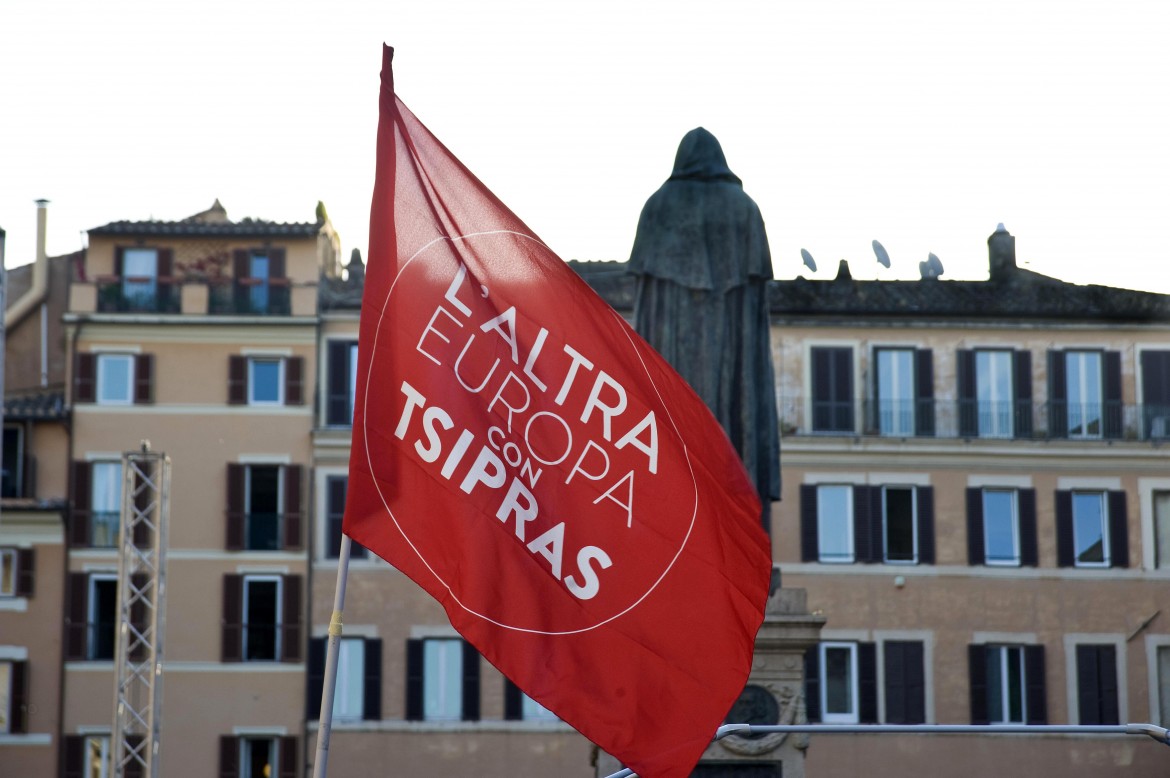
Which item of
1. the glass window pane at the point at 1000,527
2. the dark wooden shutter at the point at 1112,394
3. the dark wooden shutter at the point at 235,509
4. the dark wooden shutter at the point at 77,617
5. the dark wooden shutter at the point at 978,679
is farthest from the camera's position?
the dark wooden shutter at the point at 1112,394

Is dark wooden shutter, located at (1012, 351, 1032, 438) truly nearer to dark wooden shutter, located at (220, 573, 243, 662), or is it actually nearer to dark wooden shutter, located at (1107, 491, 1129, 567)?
dark wooden shutter, located at (1107, 491, 1129, 567)

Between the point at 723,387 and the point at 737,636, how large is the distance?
6496 mm

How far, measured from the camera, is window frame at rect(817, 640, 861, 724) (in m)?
53.2

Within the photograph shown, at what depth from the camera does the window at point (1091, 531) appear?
5472 centimetres

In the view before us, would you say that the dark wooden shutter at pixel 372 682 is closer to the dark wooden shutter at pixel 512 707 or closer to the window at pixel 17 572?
the dark wooden shutter at pixel 512 707

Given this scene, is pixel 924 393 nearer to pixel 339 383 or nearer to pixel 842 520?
pixel 842 520

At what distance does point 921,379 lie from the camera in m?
55.7

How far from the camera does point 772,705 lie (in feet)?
49.9

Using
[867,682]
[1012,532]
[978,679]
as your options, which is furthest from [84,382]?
[1012,532]

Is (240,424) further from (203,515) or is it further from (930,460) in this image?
(930,460)

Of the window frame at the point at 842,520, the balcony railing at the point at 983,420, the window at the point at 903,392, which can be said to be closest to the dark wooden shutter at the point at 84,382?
the balcony railing at the point at 983,420

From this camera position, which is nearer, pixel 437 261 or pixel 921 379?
pixel 437 261

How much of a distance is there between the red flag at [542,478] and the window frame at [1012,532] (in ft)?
148

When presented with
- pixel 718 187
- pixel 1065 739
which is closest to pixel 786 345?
pixel 1065 739
